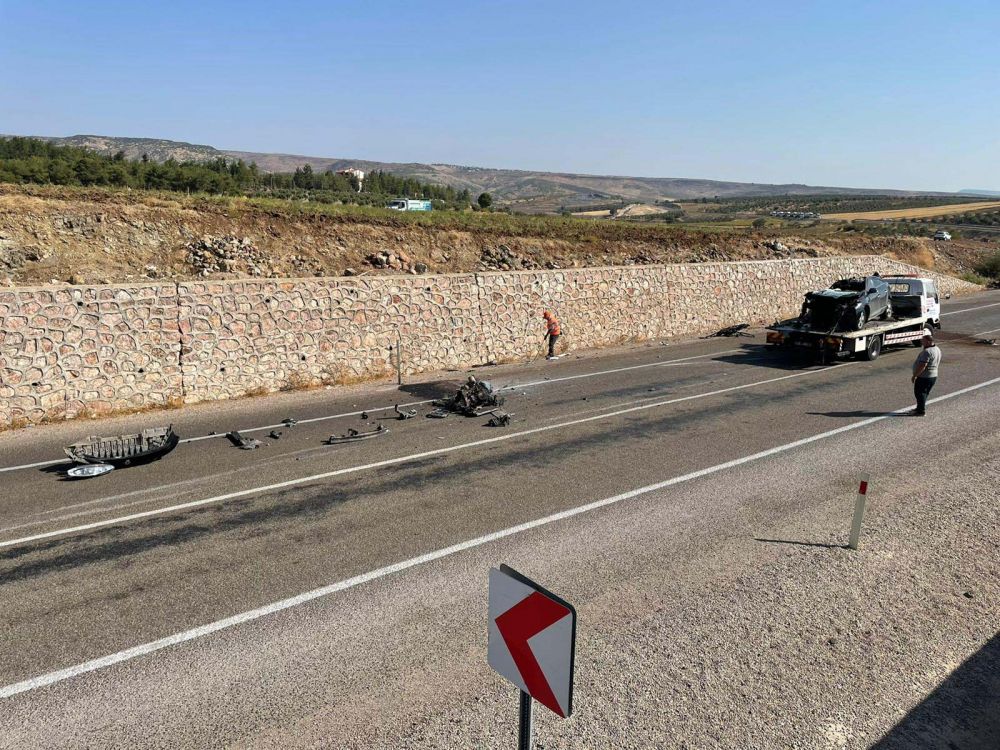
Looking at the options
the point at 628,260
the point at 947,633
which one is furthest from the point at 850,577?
the point at 628,260

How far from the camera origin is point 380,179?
85.1 metres

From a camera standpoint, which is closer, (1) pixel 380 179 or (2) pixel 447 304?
(2) pixel 447 304

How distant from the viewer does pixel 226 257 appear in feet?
88.0

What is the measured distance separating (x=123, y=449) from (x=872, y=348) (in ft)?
63.8

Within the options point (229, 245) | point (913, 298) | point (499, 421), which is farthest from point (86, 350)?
point (913, 298)

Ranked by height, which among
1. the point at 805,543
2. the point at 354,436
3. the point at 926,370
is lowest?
the point at 354,436

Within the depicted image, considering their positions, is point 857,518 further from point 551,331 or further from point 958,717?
point 551,331

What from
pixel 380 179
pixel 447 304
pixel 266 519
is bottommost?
pixel 266 519

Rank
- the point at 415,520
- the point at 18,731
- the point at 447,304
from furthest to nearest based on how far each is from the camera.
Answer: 1. the point at 447,304
2. the point at 415,520
3. the point at 18,731

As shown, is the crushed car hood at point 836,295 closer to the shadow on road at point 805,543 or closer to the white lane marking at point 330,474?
the white lane marking at point 330,474

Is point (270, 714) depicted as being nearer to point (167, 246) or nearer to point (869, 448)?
point (869, 448)

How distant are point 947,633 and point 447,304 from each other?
14955mm

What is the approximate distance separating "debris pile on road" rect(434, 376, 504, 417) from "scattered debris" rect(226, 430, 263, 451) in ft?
13.5

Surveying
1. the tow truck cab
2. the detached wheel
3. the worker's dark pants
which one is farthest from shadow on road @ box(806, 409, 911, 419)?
the tow truck cab
